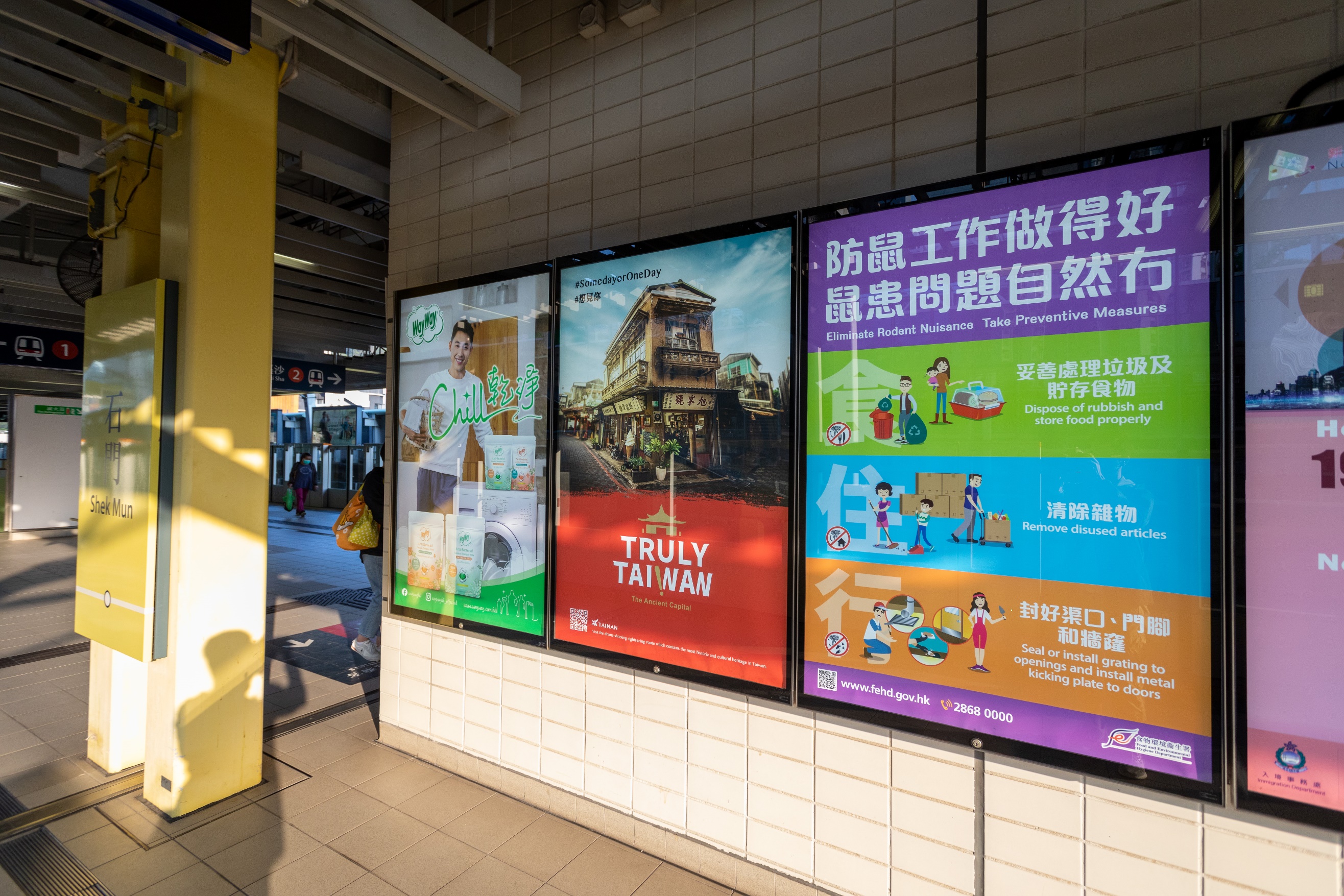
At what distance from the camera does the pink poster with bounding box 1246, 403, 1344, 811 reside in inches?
55.3

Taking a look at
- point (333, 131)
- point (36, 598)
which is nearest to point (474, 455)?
point (333, 131)

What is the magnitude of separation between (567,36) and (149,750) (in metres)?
3.97

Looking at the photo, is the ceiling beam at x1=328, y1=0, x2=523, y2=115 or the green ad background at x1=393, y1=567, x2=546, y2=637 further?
the green ad background at x1=393, y1=567, x2=546, y2=637

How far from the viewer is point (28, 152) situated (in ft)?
12.4

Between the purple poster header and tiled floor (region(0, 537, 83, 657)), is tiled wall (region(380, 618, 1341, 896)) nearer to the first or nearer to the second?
the purple poster header

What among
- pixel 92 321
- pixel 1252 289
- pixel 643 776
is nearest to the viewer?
pixel 1252 289

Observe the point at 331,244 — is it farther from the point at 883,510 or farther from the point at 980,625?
the point at 980,625

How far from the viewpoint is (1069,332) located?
5.46 feet

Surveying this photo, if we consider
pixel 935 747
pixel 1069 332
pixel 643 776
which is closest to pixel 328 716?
pixel 643 776

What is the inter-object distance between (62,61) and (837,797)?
4.44 m

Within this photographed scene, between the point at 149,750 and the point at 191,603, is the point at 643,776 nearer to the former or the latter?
the point at 191,603

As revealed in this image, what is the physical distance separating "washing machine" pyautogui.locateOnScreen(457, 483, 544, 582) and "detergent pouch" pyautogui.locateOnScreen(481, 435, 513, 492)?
4 centimetres

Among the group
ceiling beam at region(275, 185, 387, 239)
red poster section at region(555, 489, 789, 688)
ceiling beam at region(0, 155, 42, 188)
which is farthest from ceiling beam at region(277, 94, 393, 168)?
red poster section at region(555, 489, 789, 688)

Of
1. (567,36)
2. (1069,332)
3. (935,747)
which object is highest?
(567,36)
